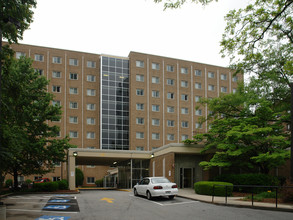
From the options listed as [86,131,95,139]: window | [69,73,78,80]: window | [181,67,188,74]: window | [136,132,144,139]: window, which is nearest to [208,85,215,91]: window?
[181,67,188,74]: window

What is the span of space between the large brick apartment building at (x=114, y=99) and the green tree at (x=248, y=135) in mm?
30107

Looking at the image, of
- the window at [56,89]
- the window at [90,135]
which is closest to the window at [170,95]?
the window at [90,135]

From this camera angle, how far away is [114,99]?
58031 mm

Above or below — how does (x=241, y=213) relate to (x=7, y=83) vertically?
below

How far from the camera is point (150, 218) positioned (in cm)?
1204

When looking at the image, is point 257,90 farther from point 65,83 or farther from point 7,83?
point 65,83

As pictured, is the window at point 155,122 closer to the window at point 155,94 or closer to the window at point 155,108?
the window at point 155,108

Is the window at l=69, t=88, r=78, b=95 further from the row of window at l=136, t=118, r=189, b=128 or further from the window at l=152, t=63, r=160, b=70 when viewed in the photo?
the window at l=152, t=63, r=160, b=70

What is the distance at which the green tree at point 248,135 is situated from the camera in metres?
22.6

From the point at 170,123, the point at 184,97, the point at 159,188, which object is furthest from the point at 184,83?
the point at 159,188

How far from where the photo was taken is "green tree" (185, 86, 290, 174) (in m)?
22.6

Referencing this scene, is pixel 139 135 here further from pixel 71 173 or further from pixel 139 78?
pixel 71 173

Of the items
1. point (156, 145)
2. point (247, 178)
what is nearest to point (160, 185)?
point (247, 178)

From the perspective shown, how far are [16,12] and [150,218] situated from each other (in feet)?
30.7
